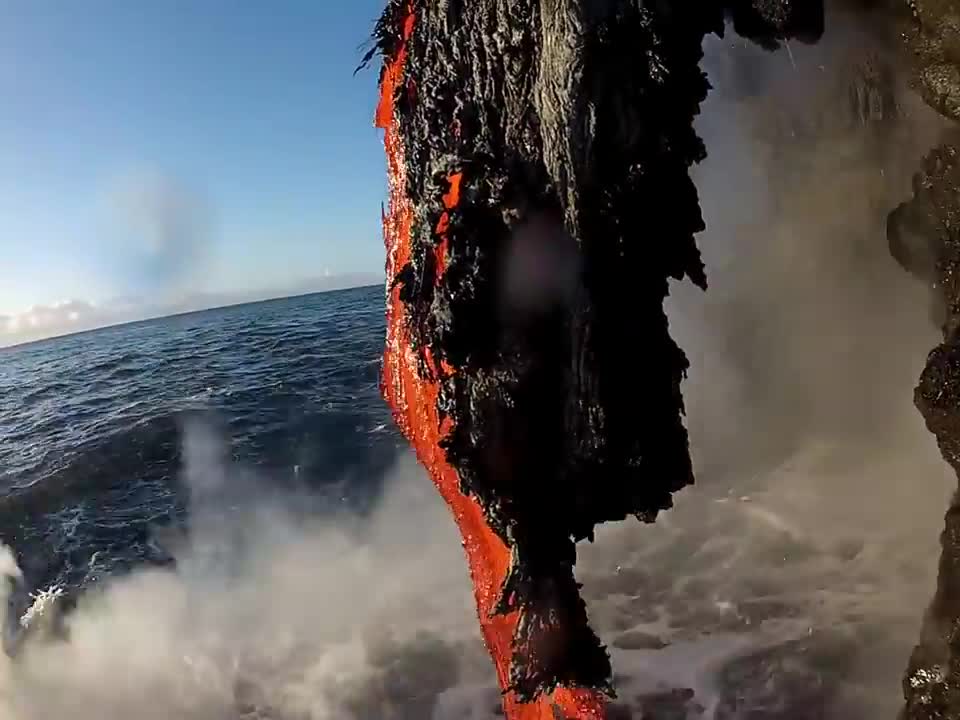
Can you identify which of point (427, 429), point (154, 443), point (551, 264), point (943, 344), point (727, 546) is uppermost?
point (551, 264)

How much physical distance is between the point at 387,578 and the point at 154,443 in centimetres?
854

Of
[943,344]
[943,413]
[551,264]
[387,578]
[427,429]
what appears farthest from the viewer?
[387,578]

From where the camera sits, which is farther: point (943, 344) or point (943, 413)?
point (943, 344)

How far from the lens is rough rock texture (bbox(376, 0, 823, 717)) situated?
239 cm

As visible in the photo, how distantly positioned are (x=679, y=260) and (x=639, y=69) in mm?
736

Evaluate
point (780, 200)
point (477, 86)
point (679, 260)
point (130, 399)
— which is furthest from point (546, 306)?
point (130, 399)

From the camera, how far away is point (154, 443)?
1493 cm

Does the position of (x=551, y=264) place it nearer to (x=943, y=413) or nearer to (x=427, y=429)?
(x=427, y=429)

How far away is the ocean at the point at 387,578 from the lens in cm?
630

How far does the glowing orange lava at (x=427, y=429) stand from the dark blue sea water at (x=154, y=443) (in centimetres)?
895

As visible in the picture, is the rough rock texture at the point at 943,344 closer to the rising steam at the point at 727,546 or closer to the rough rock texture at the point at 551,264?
the rising steam at the point at 727,546

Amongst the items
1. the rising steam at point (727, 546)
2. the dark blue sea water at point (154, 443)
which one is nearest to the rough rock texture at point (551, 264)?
the rising steam at point (727, 546)

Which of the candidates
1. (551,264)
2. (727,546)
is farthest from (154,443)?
(551,264)

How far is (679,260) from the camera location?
259 centimetres
